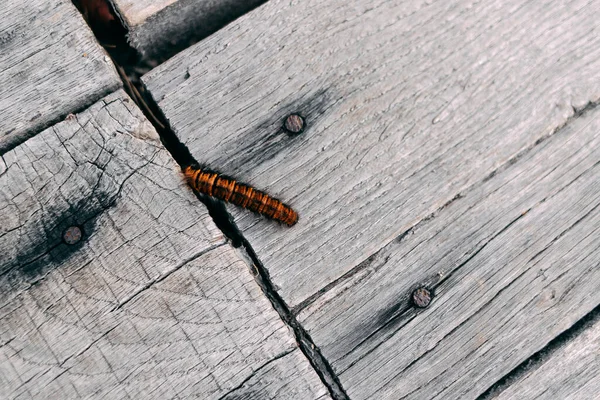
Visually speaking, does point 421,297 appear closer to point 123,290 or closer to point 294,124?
point 294,124

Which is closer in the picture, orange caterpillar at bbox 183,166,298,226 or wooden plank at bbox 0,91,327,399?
wooden plank at bbox 0,91,327,399

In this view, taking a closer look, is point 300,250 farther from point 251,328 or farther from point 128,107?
point 128,107

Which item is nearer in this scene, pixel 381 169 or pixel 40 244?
pixel 40 244

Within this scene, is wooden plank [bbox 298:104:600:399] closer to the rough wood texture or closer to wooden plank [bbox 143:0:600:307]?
wooden plank [bbox 143:0:600:307]

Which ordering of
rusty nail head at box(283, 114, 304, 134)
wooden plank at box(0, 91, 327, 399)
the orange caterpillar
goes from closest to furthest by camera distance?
wooden plank at box(0, 91, 327, 399)
the orange caterpillar
rusty nail head at box(283, 114, 304, 134)

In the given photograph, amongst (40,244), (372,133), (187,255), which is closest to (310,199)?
(372,133)

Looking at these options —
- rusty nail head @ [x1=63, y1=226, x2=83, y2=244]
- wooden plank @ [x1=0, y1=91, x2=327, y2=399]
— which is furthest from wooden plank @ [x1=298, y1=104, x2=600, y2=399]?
rusty nail head @ [x1=63, y1=226, x2=83, y2=244]
